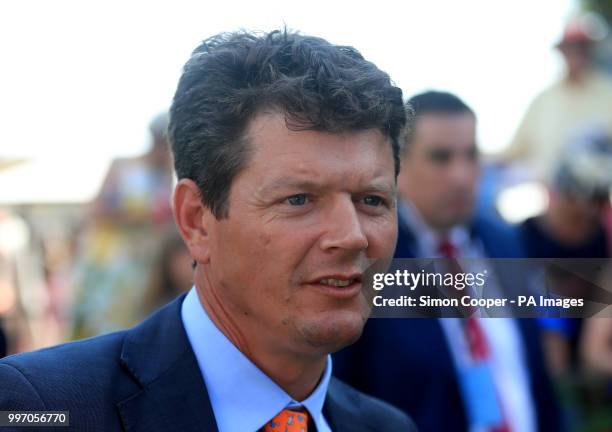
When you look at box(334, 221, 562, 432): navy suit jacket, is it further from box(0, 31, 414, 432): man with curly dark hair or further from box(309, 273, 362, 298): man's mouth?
box(309, 273, 362, 298): man's mouth

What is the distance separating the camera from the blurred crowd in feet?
12.7

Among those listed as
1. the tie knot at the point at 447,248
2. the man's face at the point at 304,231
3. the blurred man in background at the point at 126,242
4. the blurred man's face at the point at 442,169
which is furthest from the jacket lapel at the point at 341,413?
Result: the blurred man in background at the point at 126,242

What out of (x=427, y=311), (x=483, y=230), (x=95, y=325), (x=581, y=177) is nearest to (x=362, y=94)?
(x=427, y=311)

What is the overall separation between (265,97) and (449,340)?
1995mm

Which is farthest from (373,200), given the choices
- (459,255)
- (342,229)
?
(459,255)

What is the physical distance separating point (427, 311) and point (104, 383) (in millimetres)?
934

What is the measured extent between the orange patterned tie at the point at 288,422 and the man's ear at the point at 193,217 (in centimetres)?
45

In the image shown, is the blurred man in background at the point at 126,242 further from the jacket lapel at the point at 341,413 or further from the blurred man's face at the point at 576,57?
the blurred man's face at the point at 576,57

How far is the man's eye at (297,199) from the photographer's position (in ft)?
7.23

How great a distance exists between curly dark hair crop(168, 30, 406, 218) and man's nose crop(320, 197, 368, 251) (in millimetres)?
196

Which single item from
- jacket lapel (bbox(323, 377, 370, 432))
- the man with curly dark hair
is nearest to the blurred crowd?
the man with curly dark hair

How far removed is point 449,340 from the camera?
393 cm

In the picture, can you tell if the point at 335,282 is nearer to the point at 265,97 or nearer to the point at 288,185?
the point at 288,185

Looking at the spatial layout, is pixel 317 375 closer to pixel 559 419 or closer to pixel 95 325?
pixel 559 419
